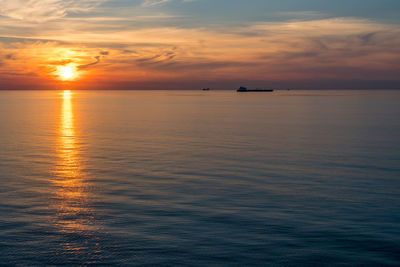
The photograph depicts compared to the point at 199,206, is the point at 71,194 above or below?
above

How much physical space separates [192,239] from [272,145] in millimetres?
30557

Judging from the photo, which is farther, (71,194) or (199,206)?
(71,194)

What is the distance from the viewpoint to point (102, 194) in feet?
80.1

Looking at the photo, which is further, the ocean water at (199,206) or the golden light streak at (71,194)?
the golden light streak at (71,194)

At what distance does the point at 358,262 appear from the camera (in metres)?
15.0

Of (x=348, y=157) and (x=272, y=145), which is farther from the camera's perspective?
(x=272, y=145)

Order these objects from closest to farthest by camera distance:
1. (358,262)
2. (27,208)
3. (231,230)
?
1. (358,262)
2. (231,230)
3. (27,208)

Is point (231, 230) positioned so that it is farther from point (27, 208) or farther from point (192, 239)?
point (27, 208)

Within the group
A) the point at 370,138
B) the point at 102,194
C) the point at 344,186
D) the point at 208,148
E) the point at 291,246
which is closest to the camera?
the point at 291,246

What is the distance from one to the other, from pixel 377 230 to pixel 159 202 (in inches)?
421

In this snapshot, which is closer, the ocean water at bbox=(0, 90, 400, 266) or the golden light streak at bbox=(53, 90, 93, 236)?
the ocean water at bbox=(0, 90, 400, 266)

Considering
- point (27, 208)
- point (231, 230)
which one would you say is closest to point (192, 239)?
point (231, 230)

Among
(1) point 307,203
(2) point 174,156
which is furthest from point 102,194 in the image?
(2) point 174,156

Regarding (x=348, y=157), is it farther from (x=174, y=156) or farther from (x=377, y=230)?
(x=377, y=230)
